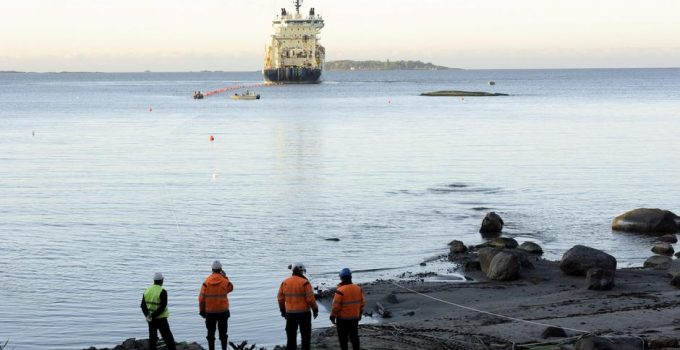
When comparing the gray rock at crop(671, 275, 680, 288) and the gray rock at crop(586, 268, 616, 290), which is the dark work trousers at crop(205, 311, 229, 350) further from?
the gray rock at crop(671, 275, 680, 288)

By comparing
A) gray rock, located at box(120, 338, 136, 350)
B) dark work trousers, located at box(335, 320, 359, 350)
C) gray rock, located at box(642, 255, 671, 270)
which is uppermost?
dark work trousers, located at box(335, 320, 359, 350)

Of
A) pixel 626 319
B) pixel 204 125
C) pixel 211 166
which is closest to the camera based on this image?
pixel 626 319

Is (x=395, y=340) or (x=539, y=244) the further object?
(x=539, y=244)

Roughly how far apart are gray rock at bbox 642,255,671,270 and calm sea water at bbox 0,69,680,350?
1.70 metres

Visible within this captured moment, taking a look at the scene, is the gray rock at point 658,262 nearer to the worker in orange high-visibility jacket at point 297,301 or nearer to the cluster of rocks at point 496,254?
the cluster of rocks at point 496,254

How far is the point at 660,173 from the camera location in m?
52.4

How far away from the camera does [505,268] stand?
26562mm

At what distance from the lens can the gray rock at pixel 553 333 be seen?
19406 mm

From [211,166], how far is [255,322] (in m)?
35.1

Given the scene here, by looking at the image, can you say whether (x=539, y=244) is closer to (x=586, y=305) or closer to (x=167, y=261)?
(x=586, y=305)

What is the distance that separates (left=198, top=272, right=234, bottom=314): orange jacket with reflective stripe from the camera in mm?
17250

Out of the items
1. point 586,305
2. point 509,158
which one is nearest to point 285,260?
point 586,305

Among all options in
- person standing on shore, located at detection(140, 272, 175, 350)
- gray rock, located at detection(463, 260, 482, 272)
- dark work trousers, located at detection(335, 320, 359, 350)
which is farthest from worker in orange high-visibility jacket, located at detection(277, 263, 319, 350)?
gray rock, located at detection(463, 260, 482, 272)

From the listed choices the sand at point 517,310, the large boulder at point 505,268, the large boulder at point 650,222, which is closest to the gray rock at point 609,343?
the sand at point 517,310
